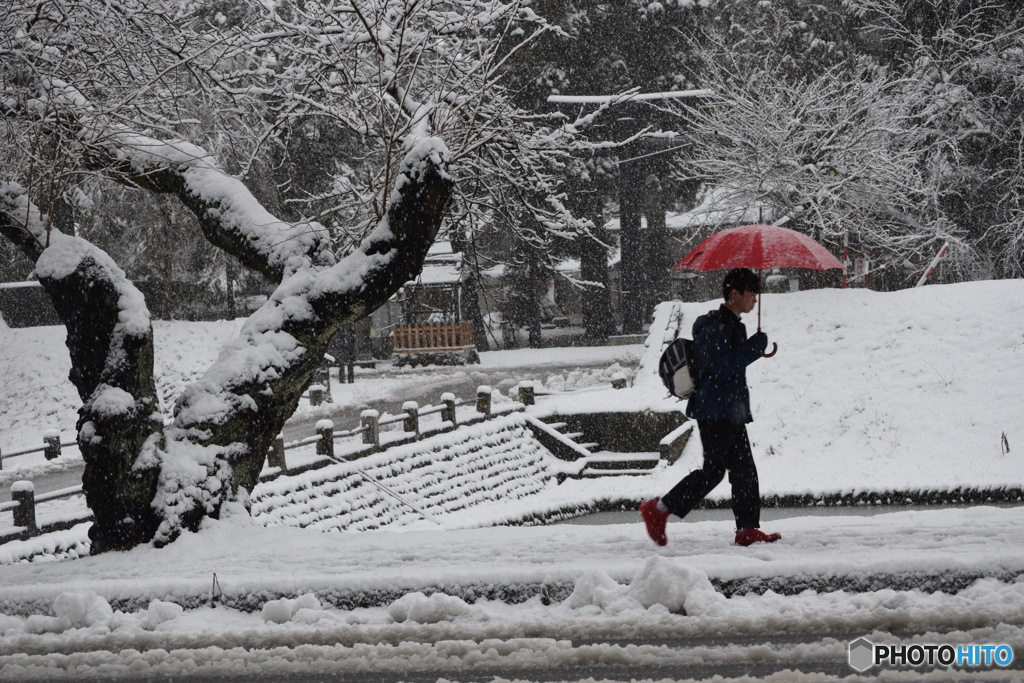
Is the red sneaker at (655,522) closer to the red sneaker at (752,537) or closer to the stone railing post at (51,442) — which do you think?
the red sneaker at (752,537)

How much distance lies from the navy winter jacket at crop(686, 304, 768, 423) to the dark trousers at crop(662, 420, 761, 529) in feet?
0.31

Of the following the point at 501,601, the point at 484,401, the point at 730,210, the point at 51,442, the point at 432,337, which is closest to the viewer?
the point at 501,601

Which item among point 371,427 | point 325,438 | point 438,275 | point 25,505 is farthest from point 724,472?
point 438,275

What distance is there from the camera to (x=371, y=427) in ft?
49.7

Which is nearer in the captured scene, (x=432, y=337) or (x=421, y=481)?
(x=421, y=481)

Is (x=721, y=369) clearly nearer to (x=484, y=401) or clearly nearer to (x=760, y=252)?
(x=760, y=252)

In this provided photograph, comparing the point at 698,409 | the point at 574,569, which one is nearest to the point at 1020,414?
the point at 698,409

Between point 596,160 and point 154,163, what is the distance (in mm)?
26401

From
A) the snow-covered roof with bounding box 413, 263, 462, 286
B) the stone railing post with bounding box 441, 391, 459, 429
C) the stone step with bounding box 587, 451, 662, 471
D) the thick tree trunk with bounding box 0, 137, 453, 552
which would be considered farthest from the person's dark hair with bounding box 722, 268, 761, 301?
the snow-covered roof with bounding box 413, 263, 462, 286

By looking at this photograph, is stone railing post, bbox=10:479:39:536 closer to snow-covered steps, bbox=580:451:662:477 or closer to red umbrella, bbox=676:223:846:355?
red umbrella, bbox=676:223:846:355

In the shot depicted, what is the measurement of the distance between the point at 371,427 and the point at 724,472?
9860 millimetres

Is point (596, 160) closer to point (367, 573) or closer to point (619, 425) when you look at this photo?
point (619, 425)

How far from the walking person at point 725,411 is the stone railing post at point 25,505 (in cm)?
681

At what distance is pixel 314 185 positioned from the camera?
28.1 metres
